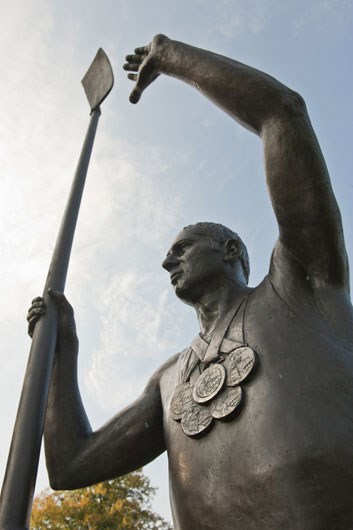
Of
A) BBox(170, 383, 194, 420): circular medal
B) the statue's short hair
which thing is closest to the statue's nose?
the statue's short hair

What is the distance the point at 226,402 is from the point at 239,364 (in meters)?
0.22

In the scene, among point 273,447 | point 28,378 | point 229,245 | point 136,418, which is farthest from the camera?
point 229,245

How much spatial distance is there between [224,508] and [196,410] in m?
0.54

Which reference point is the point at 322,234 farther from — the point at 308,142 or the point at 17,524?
the point at 17,524

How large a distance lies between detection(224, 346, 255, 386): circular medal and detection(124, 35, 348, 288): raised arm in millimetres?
541

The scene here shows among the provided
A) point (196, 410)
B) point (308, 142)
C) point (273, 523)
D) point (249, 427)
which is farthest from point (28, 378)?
point (308, 142)

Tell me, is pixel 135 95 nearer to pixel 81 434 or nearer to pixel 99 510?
pixel 81 434

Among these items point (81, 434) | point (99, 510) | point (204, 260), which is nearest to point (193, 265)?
point (204, 260)

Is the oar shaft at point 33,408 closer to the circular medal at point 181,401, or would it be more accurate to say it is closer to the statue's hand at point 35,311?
the statue's hand at point 35,311

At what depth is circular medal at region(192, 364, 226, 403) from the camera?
299 centimetres

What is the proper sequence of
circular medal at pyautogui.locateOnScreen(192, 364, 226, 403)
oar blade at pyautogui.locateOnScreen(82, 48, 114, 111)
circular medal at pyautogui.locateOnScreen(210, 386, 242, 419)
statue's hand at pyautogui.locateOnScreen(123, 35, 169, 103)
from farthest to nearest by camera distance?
1. oar blade at pyautogui.locateOnScreen(82, 48, 114, 111)
2. statue's hand at pyautogui.locateOnScreen(123, 35, 169, 103)
3. circular medal at pyautogui.locateOnScreen(192, 364, 226, 403)
4. circular medal at pyautogui.locateOnScreen(210, 386, 242, 419)

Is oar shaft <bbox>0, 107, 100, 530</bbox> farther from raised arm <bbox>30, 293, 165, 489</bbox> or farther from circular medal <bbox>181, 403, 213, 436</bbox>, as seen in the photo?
circular medal <bbox>181, 403, 213, 436</bbox>

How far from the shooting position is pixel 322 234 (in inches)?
120

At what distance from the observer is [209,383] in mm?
3047
